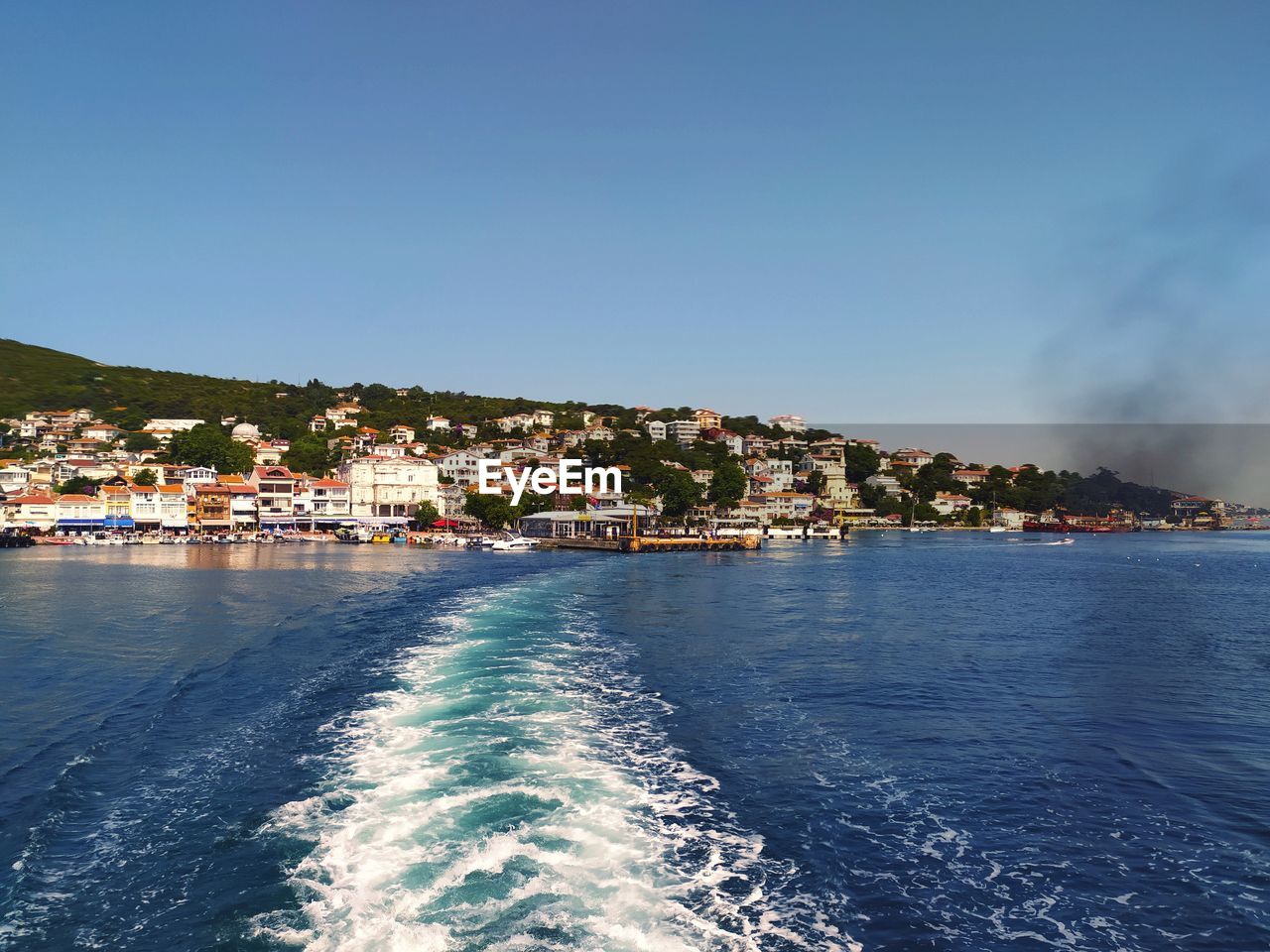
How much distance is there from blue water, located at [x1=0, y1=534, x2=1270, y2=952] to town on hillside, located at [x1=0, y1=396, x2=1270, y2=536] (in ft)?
148

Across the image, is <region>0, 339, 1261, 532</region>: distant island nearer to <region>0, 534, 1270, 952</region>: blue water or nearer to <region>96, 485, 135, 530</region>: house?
<region>96, 485, 135, 530</region>: house

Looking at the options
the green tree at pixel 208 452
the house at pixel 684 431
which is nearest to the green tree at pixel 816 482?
the house at pixel 684 431

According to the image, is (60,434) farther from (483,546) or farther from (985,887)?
(985,887)

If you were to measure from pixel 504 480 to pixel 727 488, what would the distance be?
23.6 metres

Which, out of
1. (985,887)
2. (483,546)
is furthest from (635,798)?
(483,546)

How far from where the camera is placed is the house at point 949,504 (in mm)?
103562

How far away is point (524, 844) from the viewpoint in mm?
6867

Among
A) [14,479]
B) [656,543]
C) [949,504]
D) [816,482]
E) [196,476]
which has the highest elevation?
[196,476]

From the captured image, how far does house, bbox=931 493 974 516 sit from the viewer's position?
4077 inches

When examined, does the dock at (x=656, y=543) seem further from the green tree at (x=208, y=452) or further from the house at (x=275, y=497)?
the green tree at (x=208, y=452)

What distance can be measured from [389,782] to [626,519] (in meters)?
53.5

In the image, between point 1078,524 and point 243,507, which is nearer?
point 243,507

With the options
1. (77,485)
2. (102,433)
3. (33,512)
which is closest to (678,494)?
(33,512)

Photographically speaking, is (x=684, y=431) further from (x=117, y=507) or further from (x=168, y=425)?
(x=117, y=507)
